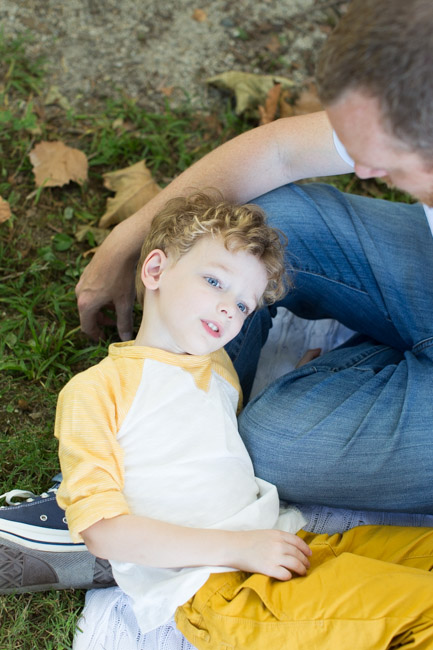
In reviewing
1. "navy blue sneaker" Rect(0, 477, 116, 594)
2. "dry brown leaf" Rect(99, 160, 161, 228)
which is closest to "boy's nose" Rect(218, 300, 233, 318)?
"navy blue sneaker" Rect(0, 477, 116, 594)

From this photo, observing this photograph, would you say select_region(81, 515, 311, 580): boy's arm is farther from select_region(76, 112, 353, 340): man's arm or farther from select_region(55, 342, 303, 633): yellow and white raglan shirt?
select_region(76, 112, 353, 340): man's arm

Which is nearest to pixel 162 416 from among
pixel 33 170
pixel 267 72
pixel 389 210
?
pixel 389 210

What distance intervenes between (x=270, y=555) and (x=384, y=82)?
1129 millimetres

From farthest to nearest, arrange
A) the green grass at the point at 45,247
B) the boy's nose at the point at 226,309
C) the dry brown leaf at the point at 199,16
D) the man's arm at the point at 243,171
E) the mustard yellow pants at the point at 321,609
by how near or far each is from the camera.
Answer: the dry brown leaf at the point at 199,16 → the green grass at the point at 45,247 → the man's arm at the point at 243,171 → the boy's nose at the point at 226,309 → the mustard yellow pants at the point at 321,609

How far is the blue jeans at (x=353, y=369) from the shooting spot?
1840 mm

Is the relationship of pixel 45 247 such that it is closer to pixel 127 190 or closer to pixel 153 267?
pixel 127 190

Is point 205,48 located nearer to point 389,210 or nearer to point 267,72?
point 267,72

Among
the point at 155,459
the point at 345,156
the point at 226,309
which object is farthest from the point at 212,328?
the point at 345,156

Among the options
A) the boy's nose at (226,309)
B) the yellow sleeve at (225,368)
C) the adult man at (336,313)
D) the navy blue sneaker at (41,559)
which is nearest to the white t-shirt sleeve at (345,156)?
the adult man at (336,313)

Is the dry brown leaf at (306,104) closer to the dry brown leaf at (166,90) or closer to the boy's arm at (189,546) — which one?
the dry brown leaf at (166,90)

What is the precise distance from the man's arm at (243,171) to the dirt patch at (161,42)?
1110mm

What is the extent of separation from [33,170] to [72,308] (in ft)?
2.05

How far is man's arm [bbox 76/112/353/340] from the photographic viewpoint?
6.42ft

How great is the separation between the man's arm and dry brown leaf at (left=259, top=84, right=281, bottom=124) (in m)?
0.93
